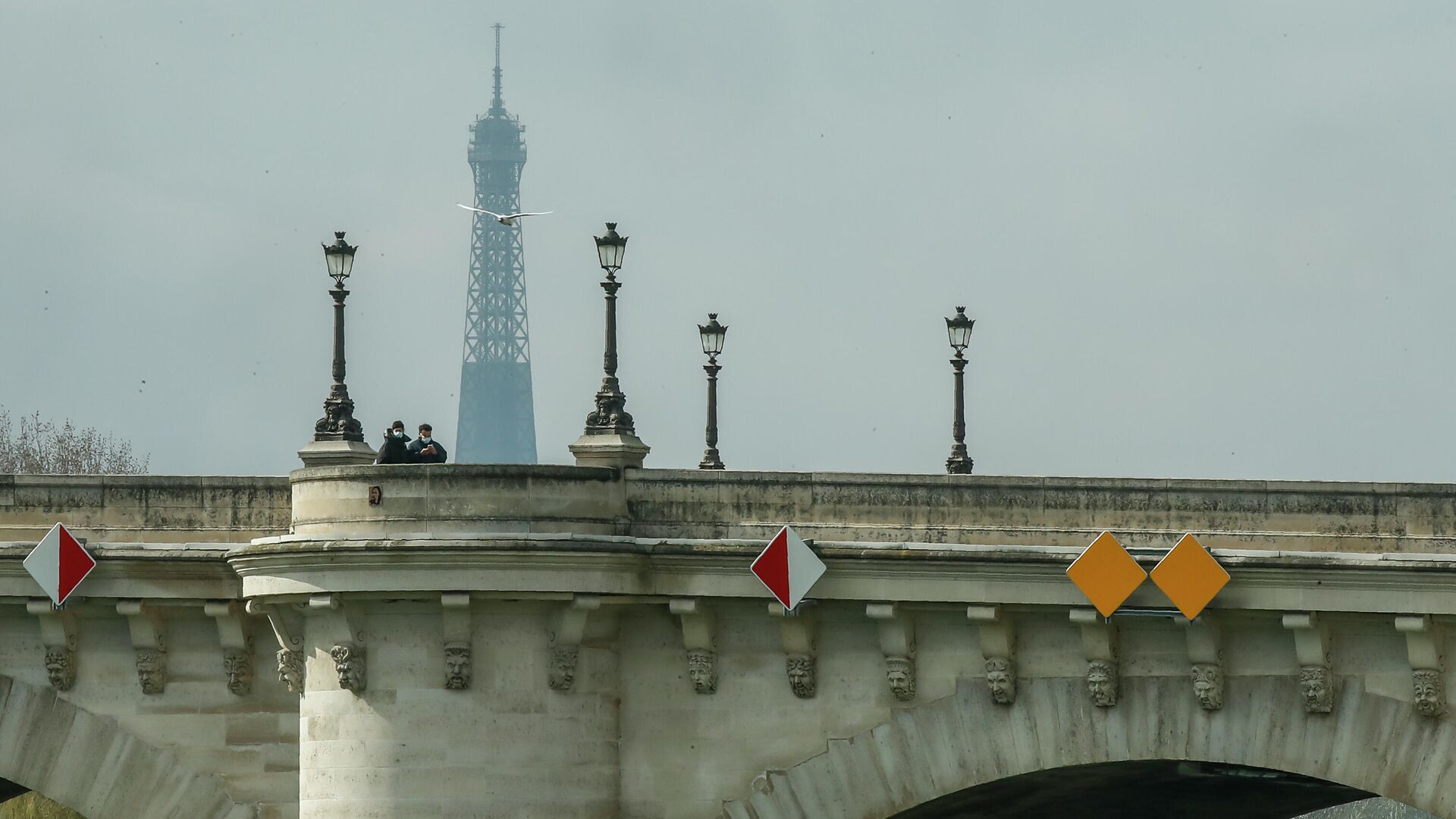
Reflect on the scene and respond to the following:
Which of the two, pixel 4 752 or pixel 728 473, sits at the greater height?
pixel 728 473

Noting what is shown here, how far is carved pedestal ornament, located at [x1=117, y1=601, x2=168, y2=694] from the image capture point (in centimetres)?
3061

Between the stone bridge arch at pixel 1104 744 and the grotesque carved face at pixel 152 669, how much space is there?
22.1 feet

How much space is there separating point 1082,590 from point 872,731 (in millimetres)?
2864

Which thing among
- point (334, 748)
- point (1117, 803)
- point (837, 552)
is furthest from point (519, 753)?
point (1117, 803)

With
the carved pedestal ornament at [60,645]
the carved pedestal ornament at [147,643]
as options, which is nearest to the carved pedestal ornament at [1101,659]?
the carved pedestal ornament at [147,643]

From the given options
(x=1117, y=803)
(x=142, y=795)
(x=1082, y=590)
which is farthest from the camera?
(x=1117, y=803)

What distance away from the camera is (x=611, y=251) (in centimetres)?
3025

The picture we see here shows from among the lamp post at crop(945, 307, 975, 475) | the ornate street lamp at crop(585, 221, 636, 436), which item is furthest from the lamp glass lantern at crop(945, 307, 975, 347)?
the ornate street lamp at crop(585, 221, 636, 436)

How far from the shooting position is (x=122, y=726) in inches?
1230

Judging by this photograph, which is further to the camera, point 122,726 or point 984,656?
point 122,726

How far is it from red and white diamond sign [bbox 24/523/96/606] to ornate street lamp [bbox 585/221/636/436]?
5.89m

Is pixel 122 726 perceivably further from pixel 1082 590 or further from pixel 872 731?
pixel 1082 590

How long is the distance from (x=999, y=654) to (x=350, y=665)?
6.66 m

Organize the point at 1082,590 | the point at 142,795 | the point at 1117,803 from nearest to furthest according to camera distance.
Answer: the point at 1082,590 → the point at 142,795 → the point at 1117,803
